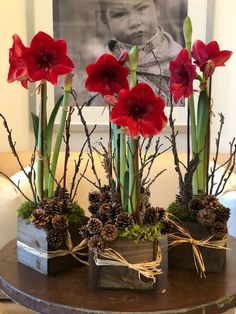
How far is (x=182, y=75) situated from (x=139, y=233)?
37cm

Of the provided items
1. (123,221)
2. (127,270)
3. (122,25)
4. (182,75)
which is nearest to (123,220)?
(123,221)

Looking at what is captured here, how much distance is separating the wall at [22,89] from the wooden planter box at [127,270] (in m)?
1.47

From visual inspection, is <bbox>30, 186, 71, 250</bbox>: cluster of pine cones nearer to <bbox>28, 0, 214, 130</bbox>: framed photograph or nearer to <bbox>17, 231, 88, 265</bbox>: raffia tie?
<bbox>17, 231, 88, 265</bbox>: raffia tie

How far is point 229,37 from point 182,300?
174cm

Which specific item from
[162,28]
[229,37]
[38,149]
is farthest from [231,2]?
[38,149]

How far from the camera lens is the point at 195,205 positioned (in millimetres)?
1069

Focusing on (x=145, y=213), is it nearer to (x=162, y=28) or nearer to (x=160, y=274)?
(x=160, y=274)

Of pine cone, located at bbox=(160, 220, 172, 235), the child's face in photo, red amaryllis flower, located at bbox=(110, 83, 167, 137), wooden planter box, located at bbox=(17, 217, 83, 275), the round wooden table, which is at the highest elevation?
the child's face in photo

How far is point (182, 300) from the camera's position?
3.07 ft

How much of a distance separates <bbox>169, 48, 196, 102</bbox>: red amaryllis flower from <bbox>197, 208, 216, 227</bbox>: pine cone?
270mm

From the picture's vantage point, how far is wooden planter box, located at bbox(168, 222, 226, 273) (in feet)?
3.47

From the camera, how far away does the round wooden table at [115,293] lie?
91 cm

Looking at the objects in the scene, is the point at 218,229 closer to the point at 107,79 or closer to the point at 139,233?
the point at 139,233

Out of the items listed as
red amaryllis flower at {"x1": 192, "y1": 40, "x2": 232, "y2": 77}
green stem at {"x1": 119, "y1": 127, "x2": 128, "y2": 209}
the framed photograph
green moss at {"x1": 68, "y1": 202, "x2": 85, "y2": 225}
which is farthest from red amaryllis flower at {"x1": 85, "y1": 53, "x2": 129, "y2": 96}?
the framed photograph
